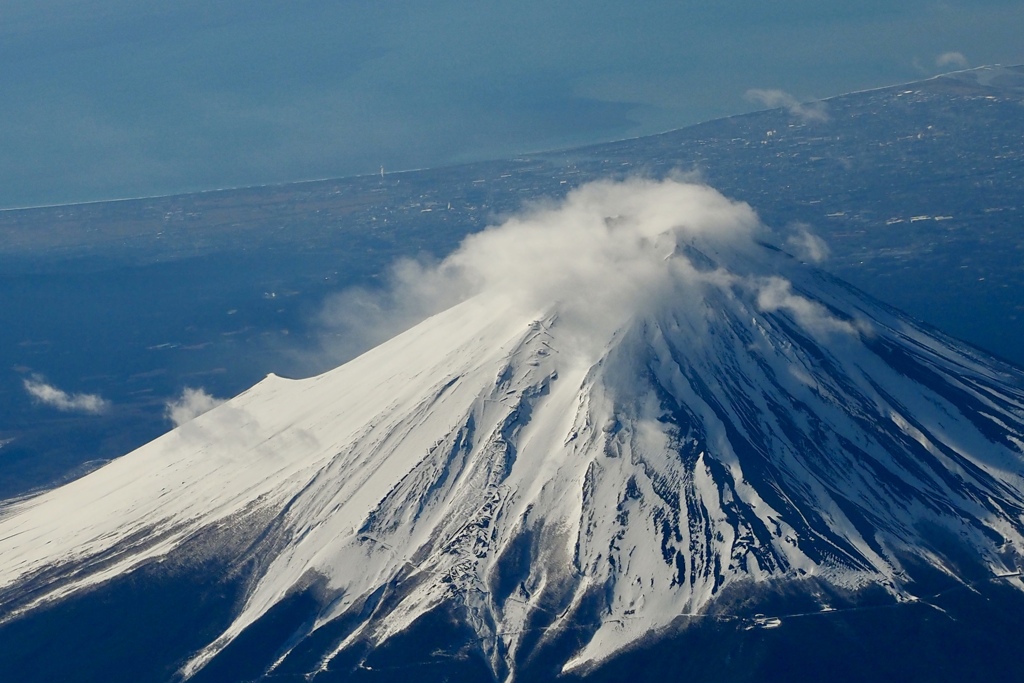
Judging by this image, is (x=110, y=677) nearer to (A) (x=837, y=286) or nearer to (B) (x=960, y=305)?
(A) (x=837, y=286)

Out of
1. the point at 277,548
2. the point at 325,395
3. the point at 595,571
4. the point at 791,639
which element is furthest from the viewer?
the point at 325,395

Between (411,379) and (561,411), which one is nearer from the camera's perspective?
(561,411)

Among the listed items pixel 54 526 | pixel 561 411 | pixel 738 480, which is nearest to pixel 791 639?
pixel 738 480

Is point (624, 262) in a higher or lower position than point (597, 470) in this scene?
higher

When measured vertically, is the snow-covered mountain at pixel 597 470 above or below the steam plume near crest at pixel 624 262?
below

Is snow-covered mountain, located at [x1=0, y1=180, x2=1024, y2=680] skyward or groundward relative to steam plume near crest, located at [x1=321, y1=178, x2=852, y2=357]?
groundward

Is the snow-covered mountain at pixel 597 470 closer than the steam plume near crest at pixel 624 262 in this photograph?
Yes

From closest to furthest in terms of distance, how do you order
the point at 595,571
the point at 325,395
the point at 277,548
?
the point at 595,571, the point at 277,548, the point at 325,395

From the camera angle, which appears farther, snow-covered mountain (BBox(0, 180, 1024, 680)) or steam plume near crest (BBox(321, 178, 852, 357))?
steam plume near crest (BBox(321, 178, 852, 357))
